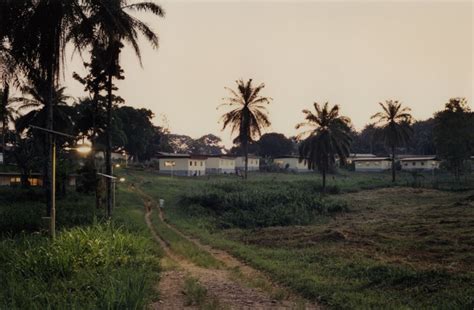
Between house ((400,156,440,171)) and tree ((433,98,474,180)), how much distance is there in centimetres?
2403

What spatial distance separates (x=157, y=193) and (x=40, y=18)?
999 inches

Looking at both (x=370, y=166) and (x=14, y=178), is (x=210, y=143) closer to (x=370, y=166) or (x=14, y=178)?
(x=370, y=166)

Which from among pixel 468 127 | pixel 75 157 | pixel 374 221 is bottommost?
pixel 374 221

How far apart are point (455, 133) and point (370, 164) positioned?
32.1m

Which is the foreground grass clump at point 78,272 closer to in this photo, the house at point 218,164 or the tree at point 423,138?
the house at point 218,164

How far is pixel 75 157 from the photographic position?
47875 mm

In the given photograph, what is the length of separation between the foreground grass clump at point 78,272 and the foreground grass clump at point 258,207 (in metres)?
14.6

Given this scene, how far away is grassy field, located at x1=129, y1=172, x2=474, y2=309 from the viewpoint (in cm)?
1053

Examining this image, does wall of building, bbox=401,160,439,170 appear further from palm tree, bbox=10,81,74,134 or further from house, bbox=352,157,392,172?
palm tree, bbox=10,81,74,134

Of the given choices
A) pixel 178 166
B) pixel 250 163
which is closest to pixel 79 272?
pixel 178 166

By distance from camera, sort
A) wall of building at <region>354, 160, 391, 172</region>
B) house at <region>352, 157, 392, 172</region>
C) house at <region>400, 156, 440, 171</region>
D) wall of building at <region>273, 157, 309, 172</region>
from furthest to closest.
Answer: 1. wall of building at <region>354, 160, 391, 172</region>
2. house at <region>352, 157, 392, 172</region>
3. wall of building at <region>273, 157, 309, 172</region>
4. house at <region>400, 156, 440, 171</region>

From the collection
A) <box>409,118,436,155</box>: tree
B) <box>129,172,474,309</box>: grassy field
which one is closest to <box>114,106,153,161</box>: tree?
<box>129,172,474,309</box>: grassy field

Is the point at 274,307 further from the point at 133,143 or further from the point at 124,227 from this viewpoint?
the point at 133,143

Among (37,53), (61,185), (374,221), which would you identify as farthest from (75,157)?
(374,221)
